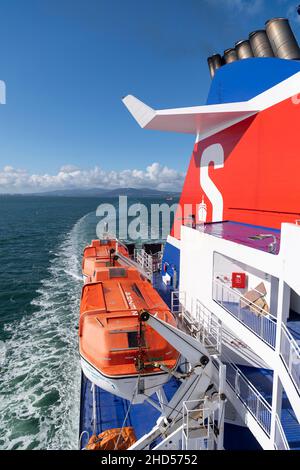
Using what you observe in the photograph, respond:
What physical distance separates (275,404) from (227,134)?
9560mm

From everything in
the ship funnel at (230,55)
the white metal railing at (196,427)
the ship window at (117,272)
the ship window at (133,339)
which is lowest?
the white metal railing at (196,427)

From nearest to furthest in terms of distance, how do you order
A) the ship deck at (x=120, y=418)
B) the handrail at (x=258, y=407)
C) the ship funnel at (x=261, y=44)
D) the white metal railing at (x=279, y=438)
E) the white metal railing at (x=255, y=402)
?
1. the white metal railing at (x=279, y=438)
2. the handrail at (x=258, y=407)
3. the white metal railing at (x=255, y=402)
4. the ship deck at (x=120, y=418)
5. the ship funnel at (x=261, y=44)

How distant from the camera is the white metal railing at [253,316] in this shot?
236 inches

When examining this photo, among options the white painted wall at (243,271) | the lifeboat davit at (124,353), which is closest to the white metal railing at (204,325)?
the lifeboat davit at (124,353)

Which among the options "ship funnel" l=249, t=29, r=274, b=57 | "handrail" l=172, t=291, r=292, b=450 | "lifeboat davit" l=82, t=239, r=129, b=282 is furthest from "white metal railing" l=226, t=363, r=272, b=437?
"ship funnel" l=249, t=29, r=274, b=57

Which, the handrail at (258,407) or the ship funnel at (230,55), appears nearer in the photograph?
the handrail at (258,407)

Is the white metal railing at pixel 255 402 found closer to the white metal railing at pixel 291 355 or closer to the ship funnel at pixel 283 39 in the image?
the white metal railing at pixel 291 355

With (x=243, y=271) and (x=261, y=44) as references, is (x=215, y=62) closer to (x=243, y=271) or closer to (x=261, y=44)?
(x=261, y=44)

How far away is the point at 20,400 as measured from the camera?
9164 mm

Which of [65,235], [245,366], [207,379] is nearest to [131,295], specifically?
[207,379]

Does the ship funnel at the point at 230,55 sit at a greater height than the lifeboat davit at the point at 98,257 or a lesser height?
greater

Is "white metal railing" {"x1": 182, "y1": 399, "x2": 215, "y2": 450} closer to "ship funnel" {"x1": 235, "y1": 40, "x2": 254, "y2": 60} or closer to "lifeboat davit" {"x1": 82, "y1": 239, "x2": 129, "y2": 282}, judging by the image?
"lifeboat davit" {"x1": 82, "y1": 239, "x2": 129, "y2": 282}

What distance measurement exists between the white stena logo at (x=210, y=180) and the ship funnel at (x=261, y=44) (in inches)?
150

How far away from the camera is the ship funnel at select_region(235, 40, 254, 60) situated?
11945mm
